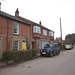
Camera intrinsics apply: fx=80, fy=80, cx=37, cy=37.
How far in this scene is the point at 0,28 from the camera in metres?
10.6

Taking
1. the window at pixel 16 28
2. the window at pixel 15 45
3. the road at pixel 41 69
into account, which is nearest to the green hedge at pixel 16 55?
the road at pixel 41 69

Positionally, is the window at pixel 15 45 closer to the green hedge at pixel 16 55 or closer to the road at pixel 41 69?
the green hedge at pixel 16 55

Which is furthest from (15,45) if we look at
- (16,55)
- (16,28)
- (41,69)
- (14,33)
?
(41,69)

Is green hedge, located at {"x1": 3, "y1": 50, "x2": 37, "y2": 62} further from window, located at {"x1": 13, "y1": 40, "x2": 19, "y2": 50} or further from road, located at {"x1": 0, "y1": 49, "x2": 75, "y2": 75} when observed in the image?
window, located at {"x1": 13, "y1": 40, "x2": 19, "y2": 50}

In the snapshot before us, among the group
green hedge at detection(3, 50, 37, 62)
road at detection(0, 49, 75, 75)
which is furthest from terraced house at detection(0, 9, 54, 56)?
road at detection(0, 49, 75, 75)

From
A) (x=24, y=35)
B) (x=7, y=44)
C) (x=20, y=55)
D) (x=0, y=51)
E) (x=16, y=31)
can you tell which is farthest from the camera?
(x=24, y=35)

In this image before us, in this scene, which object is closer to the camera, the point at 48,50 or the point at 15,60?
the point at 15,60

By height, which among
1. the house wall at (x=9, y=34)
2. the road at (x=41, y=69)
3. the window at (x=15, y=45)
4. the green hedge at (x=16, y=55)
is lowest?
the road at (x=41, y=69)

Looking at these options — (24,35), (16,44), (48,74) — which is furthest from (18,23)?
(48,74)

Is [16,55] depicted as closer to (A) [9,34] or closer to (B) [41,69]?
(B) [41,69]

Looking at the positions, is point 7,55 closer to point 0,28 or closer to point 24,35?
point 0,28

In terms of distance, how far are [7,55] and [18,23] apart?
249 inches

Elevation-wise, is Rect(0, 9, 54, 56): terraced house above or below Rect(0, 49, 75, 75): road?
above

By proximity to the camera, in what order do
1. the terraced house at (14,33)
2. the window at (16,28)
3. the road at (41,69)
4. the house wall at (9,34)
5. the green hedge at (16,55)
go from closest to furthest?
the road at (41,69) → the green hedge at (16,55) → the house wall at (9,34) → the terraced house at (14,33) → the window at (16,28)
